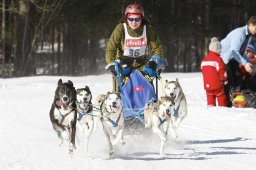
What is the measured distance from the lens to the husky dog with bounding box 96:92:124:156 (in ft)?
24.2

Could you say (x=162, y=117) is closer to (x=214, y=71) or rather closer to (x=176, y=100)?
(x=176, y=100)

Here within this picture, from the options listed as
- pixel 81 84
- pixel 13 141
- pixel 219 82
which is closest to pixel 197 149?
pixel 13 141

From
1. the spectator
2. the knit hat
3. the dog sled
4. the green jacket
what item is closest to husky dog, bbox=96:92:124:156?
the dog sled

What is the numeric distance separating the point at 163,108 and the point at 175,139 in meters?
1.51

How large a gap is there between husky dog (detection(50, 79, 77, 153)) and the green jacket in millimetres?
1320

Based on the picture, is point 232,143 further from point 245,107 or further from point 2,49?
point 2,49

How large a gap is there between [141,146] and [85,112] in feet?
4.01

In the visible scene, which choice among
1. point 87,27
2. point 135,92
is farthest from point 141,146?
point 87,27

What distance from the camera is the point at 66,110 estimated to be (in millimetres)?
7434

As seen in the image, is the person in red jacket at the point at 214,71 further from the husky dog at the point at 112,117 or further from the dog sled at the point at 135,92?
the husky dog at the point at 112,117

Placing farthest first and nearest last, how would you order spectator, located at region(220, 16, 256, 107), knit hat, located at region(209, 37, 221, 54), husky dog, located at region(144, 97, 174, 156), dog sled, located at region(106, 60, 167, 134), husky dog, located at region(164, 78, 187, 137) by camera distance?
1. spectator, located at region(220, 16, 256, 107)
2. knit hat, located at region(209, 37, 221, 54)
3. husky dog, located at region(164, 78, 187, 137)
4. dog sled, located at region(106, 60, 167, 134)
5. husky dog, located at region(144, 97, 174, 156)

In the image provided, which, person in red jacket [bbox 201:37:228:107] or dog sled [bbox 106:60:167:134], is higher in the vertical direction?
person in red jacket [bbox 201:37:228:107]

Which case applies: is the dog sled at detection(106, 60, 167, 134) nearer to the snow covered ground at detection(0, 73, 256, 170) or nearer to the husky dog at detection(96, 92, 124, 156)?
the snow covered ground at detection(0, 73, 256, 170)

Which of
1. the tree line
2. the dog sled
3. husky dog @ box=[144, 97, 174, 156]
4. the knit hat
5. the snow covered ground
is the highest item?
the tree line
